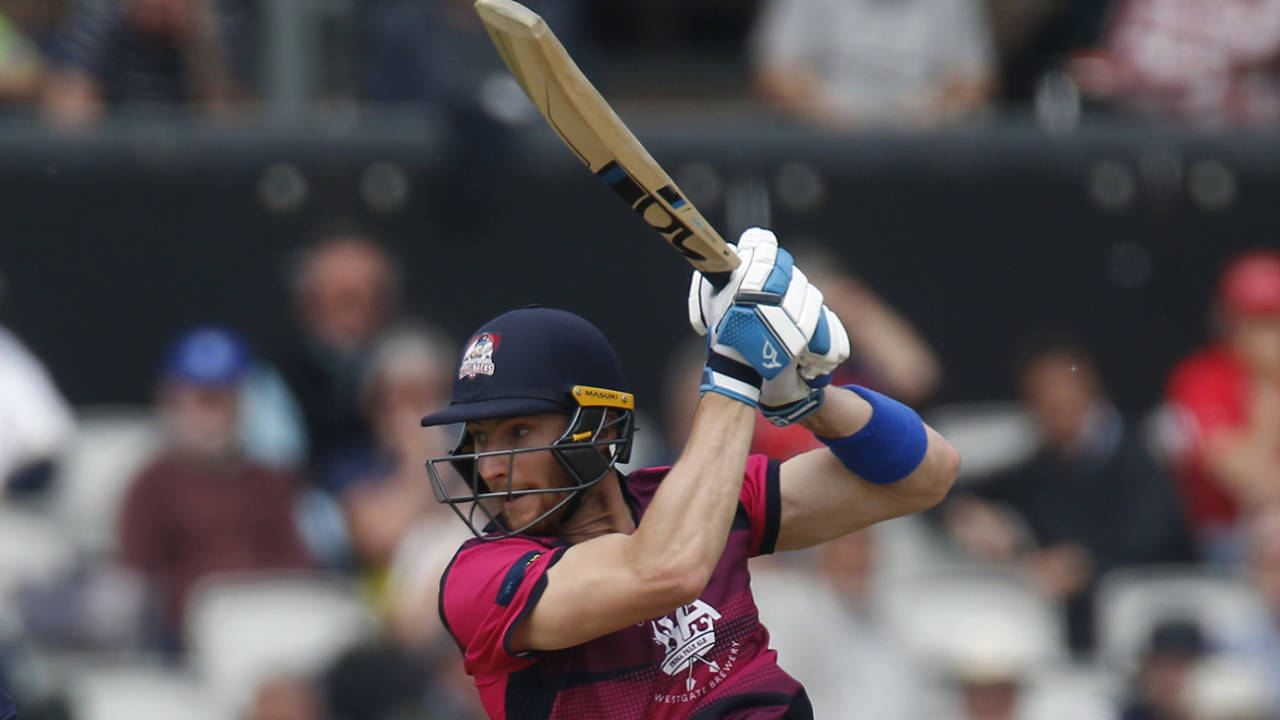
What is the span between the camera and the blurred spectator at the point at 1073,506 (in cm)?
792

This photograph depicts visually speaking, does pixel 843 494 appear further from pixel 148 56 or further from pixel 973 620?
pixel 148 56

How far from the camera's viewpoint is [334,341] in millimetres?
7875

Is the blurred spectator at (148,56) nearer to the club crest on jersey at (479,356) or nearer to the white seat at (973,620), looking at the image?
the white seat at (973,620)

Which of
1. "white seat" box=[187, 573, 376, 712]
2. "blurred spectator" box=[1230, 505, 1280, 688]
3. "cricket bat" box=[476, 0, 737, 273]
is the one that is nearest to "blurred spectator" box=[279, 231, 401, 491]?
"white seat" box=[187, 573, 376, 712]

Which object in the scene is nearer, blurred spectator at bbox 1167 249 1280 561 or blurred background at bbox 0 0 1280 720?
blurred background at bbox 0 0 1280 720

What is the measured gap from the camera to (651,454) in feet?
25.5

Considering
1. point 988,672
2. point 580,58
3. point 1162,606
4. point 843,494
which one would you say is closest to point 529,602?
point 843,494

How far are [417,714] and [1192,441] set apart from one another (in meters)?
3.30

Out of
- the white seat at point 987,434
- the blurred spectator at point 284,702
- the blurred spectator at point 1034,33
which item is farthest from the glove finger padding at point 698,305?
the blurred spectator at point 1034,33

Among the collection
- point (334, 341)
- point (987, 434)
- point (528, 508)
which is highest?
point (528, 508)

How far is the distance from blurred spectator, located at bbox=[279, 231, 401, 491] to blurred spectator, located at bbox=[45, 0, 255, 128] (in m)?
0.93

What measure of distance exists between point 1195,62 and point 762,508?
5385mm

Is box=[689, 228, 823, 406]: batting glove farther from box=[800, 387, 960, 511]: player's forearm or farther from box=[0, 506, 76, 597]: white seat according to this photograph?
box=[0, 506, 76, 597]: white seat

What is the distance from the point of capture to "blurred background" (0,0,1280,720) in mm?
7445
